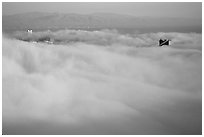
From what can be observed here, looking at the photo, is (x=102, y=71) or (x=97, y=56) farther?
(x=102, y=71)

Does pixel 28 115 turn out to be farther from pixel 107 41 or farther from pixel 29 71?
pixel 107 41

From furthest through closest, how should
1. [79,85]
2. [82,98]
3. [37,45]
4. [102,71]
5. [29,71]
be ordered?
1. [102,71]
2. [82,98]
3. [79,85]
4. [29,71]
5. [37,45]

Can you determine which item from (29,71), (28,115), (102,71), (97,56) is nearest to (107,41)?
(97,56)

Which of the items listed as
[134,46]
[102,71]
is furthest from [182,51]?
[102,71]

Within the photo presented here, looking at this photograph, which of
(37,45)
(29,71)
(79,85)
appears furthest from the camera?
(79,85)

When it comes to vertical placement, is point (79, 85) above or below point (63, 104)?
above

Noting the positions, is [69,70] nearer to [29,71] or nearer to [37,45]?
[29,71]

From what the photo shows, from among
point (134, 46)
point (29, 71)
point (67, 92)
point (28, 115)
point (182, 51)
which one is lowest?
point (28, 115)
